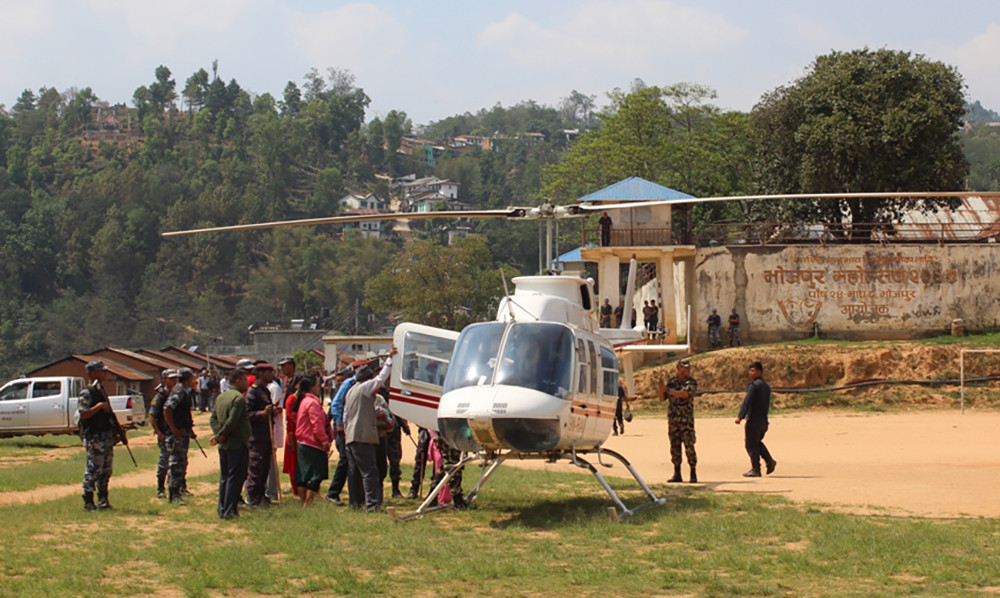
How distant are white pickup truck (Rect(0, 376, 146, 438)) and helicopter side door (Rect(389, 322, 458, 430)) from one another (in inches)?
629

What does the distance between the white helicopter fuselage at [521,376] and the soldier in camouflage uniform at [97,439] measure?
3388 millimetres

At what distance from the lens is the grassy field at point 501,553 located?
8.39 meters

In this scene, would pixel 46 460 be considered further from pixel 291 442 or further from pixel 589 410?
pixel 589 410

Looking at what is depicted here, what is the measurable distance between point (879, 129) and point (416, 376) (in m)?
32.2

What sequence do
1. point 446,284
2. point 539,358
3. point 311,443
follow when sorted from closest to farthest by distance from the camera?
point 539,358 → point 311,443 → point 446,284

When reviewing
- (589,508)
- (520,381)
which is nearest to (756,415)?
(589,508)

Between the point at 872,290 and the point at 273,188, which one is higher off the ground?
the point at 273,188

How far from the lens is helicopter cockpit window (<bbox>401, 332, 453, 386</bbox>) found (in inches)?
530

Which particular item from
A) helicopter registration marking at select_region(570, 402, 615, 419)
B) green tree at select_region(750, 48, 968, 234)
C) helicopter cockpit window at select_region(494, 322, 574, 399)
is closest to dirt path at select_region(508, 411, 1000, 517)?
helicopter registration marking at select_region(570, 402, 615, 419)

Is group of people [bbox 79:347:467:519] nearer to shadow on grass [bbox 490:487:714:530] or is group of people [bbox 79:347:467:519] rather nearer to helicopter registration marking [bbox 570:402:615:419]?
shadow on grass [bbox 490:487:714:530]

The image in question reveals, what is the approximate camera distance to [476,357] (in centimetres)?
1208

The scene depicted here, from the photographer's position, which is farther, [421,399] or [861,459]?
[861,459]

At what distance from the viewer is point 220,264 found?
133m

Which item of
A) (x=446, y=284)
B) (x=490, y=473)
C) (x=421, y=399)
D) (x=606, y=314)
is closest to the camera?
(x=490, y=473)
